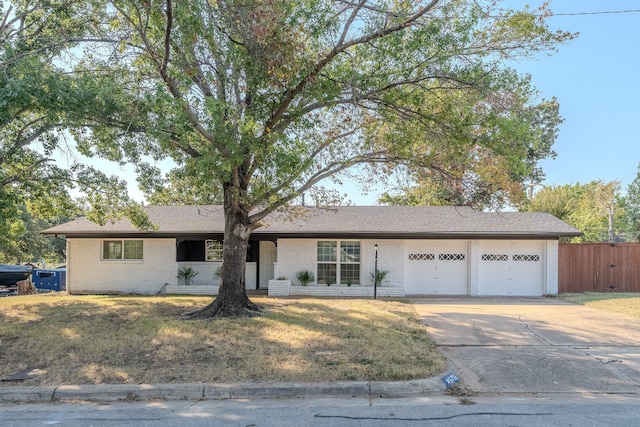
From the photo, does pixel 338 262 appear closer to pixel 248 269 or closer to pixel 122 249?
pixel 248 269

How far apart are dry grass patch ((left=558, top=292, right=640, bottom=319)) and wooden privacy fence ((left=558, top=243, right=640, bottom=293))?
114cm

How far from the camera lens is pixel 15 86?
7789 millimetres

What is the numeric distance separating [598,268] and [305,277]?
11293mm

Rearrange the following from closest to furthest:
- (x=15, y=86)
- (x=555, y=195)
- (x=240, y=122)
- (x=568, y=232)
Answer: (x=15, y=86)
(x=240, y=122)
(x=568, y=232)
(x=555, y=195)

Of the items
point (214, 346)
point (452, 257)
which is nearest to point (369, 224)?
point (452, 257)

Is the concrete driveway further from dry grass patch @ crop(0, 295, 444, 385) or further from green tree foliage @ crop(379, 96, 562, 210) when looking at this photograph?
green tree foliage @ crop(379, 96, 562, 210)

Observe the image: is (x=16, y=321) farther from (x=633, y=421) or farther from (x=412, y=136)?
(x=633, y=421)

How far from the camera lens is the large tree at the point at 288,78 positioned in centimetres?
822

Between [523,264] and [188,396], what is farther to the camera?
[523,264]

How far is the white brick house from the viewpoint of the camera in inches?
648

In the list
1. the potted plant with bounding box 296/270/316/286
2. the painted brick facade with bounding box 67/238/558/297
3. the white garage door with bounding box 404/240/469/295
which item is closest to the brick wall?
the painted brick facade with bounding box 67/238/558/297

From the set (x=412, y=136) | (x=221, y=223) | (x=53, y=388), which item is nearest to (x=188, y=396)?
(x=53, y=388)

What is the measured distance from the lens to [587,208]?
117 ft

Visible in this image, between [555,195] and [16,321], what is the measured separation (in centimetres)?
2730
